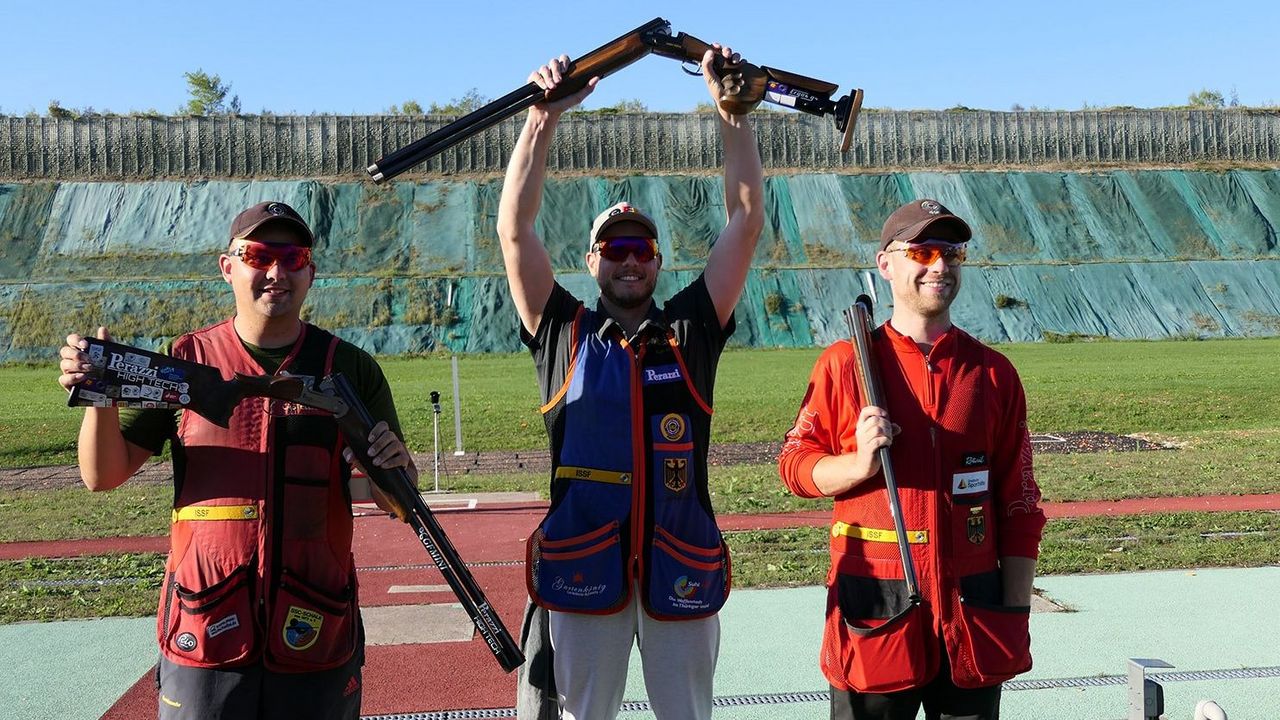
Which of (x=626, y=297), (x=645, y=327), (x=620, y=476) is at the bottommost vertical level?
(x=620, y=476)

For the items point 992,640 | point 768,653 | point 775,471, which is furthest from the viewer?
point 775,471

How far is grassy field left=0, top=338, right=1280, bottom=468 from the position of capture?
60.2 ft

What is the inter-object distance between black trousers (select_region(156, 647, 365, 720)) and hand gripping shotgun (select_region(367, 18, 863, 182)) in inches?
64.7

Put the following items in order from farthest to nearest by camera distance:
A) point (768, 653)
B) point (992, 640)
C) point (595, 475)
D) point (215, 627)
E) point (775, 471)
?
point (775, 471), point (768, 653), point (595, 475), point (992, 640), point (215, 627)

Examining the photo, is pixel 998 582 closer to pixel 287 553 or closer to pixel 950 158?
pixel 287 553

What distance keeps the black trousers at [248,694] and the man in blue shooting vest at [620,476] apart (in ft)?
2.24

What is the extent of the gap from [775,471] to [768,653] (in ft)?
26.8

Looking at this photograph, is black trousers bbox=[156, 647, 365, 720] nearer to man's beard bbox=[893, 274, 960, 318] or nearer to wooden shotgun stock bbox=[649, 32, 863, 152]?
man's beard bbox=[893, 274, 960, 318]

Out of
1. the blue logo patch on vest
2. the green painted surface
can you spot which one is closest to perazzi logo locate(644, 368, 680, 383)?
the blue logo patch on vest

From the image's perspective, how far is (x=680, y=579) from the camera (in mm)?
3617

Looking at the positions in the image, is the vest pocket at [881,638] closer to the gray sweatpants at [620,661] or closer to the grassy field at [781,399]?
the gray sweatpants at [620,661]

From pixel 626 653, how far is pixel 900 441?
3.58ft

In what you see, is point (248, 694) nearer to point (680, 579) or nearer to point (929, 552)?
point (680, 579)

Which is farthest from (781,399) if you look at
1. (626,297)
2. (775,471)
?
(626,297)
